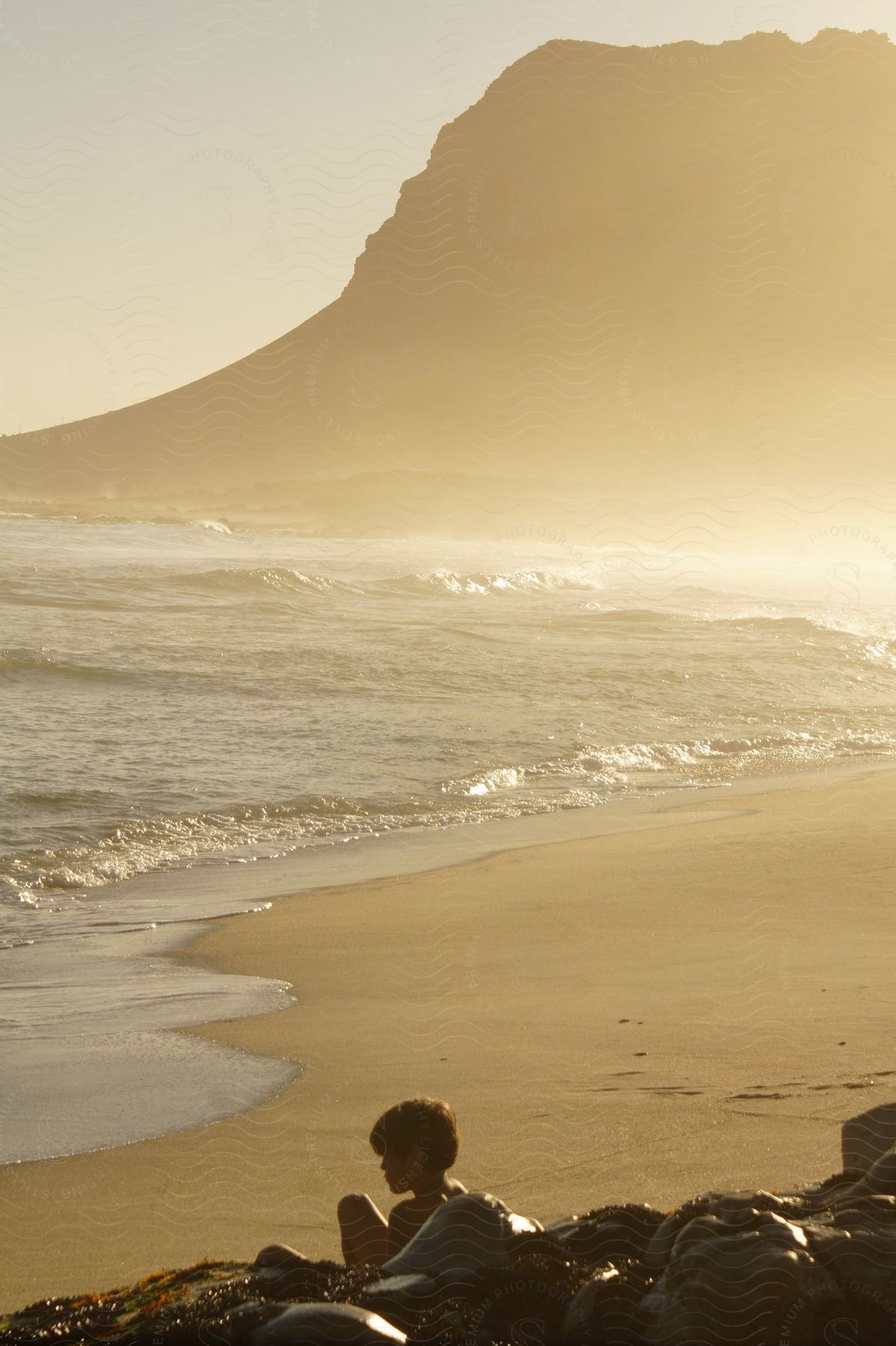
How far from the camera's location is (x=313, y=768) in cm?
1058

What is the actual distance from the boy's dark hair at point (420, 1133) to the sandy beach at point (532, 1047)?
704mm

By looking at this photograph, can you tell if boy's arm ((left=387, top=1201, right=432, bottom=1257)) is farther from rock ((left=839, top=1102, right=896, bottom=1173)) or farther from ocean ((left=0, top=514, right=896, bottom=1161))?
ocean ((left=0, top=514, right=896, bottom=1161))

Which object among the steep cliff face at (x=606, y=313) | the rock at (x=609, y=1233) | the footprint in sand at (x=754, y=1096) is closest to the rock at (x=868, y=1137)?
the rock at (x=609, y=1233)

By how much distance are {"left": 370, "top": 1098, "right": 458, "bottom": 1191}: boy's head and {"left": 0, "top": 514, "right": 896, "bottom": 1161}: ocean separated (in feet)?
5.36

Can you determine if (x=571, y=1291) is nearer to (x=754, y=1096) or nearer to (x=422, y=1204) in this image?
(x=422, y=1204)

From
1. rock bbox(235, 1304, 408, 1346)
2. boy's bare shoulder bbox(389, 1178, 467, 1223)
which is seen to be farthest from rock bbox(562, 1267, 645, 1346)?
boy's bare shoulder bbox(389, 1178, 467, 1223)

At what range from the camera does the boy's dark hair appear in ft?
8.21

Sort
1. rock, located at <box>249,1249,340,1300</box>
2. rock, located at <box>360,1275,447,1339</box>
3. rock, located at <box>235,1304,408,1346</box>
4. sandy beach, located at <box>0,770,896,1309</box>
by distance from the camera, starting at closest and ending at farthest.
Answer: rock, located at <box>235,1304,408,1346</box> → rock, located at <box>360,1275,447,1339</box> → rock, located at <box>249,1249,340,1300</box> → sandy beach, located at <box>0,770,896,1309</box>

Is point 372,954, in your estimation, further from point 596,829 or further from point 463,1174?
point 596,829

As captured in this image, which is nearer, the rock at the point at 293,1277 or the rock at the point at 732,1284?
the rock at the point at 732,1284

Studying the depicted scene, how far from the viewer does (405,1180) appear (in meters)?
2.52

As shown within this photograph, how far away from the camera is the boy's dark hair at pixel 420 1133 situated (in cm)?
250

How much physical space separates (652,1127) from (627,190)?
117804 mm

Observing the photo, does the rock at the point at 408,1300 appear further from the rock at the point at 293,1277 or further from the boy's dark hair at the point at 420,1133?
the boy's dark hair at the point at 420,1133
